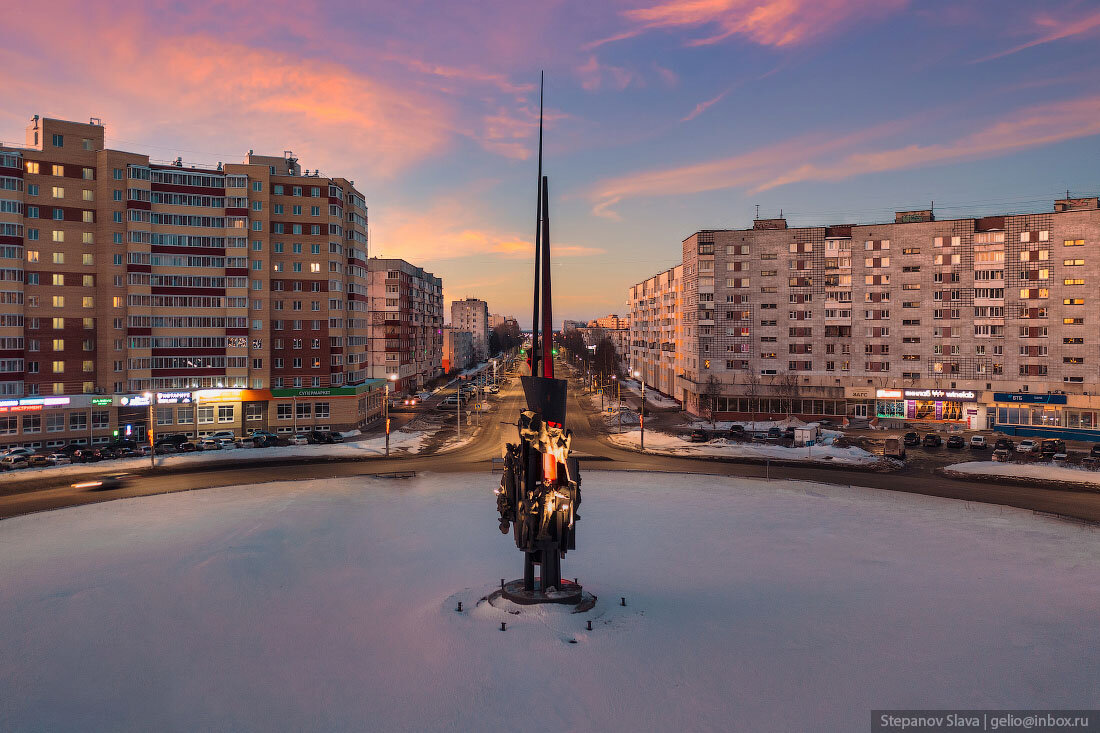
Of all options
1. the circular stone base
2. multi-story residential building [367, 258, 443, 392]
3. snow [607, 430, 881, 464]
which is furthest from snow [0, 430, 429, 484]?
multi-story residential building [367, 258, 443, 392]

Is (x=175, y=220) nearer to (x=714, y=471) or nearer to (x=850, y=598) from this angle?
(x=714, y=471)

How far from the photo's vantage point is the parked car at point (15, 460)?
57497mm

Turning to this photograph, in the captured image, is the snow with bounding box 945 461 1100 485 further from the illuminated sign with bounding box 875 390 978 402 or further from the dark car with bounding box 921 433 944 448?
the illuminated sign with bounding box 875 390 978 402

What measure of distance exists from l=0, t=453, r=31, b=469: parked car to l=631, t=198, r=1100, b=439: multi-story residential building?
8339cm

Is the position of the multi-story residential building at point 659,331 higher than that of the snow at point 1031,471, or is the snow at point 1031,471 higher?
the multi-story residential building at point 659,331

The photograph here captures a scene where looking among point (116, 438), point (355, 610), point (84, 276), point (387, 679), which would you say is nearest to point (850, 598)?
point (387, 679)

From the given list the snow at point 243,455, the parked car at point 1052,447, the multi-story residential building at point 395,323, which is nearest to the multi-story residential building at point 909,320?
the parked car at point 1052,447

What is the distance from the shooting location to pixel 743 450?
67.1 metres

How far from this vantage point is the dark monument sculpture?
2669 cm

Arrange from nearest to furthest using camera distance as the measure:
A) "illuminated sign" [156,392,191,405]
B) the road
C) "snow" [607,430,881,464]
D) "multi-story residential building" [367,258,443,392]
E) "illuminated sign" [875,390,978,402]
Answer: the road
"snow" [607,430,881,464]
"illuminated sign" [156,392,191,405]
"illuminated sign" [875,390,978,402]
"multi-story residential building" [367,258,443,392]

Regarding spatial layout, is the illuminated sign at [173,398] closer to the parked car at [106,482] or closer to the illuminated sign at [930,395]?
the parked car at [106,482]

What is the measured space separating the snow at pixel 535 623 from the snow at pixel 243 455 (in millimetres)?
17705

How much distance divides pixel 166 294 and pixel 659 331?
93148 millimetres

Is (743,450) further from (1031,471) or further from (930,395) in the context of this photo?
(930,395)
